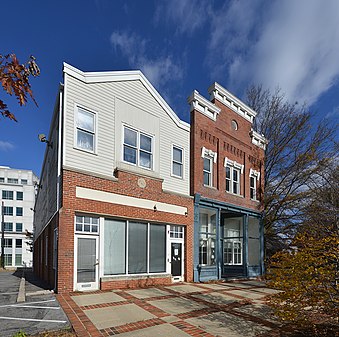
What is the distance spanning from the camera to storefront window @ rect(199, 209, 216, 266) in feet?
53.8

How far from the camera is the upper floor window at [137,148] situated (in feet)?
44.0

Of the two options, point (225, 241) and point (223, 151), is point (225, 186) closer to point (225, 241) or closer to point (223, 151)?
point (223, 151)

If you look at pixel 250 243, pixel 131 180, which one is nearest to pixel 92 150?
pixel 131 180

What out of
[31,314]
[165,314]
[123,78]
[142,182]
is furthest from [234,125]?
[31,314]

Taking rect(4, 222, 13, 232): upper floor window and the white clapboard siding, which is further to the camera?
rect(4, 222, 13, 232): upper floor window

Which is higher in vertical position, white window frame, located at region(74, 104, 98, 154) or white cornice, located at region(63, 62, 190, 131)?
white cornice, located at region(63, 62, 190, 131)

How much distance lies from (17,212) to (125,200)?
6221cm

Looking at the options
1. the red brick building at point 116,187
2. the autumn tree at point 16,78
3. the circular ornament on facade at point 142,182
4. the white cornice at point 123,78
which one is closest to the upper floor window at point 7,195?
the red brick building at point 116,187

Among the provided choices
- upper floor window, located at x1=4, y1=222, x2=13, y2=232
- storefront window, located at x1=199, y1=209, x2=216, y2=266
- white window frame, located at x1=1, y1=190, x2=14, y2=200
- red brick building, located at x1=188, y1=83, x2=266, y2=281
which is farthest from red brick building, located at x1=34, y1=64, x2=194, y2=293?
white window frame, located at x1=1, y1=190, x2=14, y2=200

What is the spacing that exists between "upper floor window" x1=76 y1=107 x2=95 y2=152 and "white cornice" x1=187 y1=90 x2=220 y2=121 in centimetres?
634

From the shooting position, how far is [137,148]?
45.1ft

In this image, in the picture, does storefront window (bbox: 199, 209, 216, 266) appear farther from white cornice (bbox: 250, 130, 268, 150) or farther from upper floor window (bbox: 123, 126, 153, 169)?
white cornice (bbox: 250, 130, 268, 150)

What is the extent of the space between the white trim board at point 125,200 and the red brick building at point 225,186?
1.81 metres

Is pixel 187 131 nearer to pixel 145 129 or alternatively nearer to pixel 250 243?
pixel 145 129
